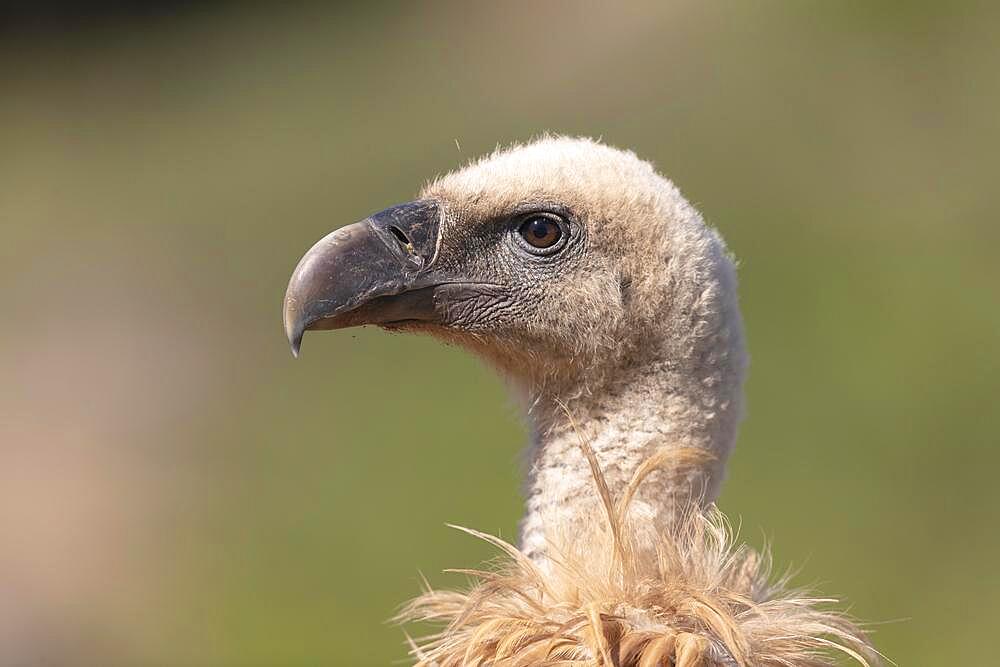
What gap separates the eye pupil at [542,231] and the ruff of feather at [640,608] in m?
0.43

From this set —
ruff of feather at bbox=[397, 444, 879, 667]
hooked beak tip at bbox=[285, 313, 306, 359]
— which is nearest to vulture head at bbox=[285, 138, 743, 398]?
hooked beak tip at bbox=[285, 313, 306, 359]

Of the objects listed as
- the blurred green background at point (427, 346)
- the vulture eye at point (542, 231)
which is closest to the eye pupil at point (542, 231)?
the vulture eye at point (542, 231)

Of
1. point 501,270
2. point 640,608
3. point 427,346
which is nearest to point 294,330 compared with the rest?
point 501,270

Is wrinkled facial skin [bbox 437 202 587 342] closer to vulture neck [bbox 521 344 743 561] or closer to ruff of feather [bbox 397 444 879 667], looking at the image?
vulture neck [bbox 521 344 743 561]

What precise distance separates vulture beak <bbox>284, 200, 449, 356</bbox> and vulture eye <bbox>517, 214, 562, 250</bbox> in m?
0.18

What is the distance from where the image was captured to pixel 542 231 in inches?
99.5

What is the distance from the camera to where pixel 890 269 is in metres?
11.0

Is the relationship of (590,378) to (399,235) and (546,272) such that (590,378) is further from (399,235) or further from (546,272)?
(399,235)

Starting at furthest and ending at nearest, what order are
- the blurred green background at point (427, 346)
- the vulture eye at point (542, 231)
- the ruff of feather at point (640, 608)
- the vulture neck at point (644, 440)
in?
the blurred green background at point (427, 346) < the vulture eye at point (542, 231) < the vulture neck at point (644, 440) < the ruff of feather at point (640, 608)

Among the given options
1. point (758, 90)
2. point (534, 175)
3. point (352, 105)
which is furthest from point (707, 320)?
point (352, 105)

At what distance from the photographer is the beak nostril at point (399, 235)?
2.53 metres

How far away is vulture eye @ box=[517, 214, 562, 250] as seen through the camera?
252 cm

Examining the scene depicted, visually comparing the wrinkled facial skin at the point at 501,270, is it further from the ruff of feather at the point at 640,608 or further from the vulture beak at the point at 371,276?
the ruff of feather at the point at 640,608

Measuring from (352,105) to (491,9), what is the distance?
11.4 feet
